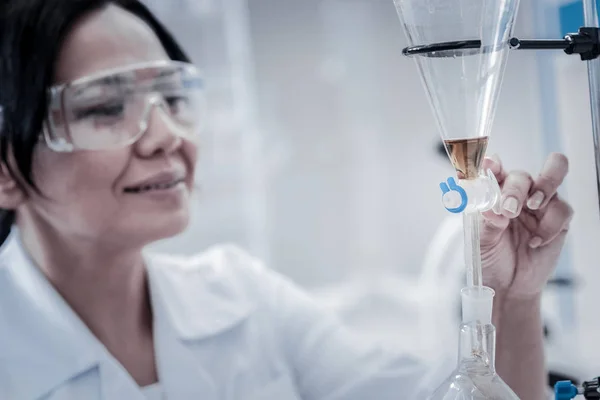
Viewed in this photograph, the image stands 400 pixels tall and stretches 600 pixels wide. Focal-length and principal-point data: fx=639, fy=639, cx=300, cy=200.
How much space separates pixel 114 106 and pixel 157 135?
9 cm

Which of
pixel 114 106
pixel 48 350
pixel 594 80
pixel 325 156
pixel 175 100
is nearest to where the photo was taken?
pixel 594 80

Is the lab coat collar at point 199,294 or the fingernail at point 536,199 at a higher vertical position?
the fingernail at point 536,199

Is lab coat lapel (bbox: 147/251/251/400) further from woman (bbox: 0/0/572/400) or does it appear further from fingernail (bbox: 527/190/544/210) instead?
fingernail (bbox: 527/190/544/210)

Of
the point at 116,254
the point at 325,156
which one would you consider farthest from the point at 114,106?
the point at 325,156

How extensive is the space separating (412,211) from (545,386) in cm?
247

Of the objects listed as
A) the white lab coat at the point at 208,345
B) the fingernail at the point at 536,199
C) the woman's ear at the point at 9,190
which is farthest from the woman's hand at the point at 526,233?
the woman's ear at the point at 9,190

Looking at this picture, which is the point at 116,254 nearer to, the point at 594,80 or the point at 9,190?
the point at 9,190

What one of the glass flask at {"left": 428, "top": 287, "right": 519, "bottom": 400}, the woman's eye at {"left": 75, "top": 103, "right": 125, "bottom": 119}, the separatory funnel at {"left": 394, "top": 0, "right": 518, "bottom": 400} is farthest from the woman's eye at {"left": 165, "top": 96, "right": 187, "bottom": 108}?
the glass flask at {"left": 428, "top": 287, "right": 519, "bottom": 400}

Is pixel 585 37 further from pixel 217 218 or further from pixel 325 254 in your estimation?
pixel 325 254

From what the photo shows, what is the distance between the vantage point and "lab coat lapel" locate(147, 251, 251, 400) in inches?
46.5

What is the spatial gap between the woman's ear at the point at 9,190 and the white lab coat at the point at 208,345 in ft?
0.26

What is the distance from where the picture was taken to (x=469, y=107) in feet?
2.15

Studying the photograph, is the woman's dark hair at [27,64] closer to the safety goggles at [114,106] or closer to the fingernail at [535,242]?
the safety goggles at [114,106]

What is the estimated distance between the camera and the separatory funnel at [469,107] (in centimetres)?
62
